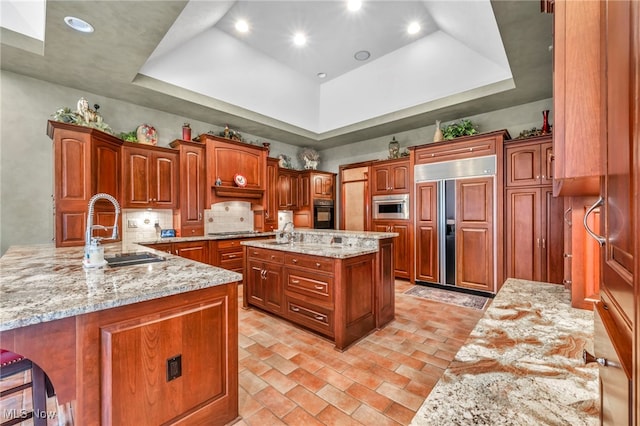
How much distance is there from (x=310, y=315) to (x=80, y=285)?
191cm

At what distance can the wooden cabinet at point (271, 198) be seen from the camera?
18.1ft

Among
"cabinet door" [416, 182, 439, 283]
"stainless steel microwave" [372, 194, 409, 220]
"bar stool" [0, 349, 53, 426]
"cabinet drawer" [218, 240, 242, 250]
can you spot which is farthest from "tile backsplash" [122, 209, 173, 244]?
"cabinet door" [416, 182, 439, 283]

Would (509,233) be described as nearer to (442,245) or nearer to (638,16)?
(442,245)

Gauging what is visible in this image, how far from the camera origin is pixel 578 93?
753mm

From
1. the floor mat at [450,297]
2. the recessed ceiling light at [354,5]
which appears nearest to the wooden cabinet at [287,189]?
the floor mat at [450,297]

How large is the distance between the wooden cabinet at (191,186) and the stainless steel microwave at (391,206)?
3199mm

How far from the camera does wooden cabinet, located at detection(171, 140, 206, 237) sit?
4.41m

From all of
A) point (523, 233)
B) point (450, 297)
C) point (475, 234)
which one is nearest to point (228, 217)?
point (450, 297)

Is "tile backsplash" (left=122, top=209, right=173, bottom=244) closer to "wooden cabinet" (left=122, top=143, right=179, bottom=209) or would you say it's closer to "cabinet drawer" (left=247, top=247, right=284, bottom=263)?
"wooden cabinet" (left=122, top=143, right=179, bottom=209)

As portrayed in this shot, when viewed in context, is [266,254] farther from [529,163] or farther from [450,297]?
[529,163]

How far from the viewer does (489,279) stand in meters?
3.94

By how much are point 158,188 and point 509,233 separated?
17.5 feet

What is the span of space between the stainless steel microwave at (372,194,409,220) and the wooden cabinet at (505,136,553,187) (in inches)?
61.8

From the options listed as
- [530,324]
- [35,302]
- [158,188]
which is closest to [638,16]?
[530,324]
